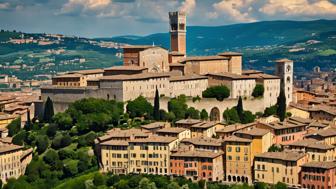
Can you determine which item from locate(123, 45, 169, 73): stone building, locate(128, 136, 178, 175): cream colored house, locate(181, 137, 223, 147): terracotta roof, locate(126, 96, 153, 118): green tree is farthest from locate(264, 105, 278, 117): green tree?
locate(128, 136, 178, 175): cream colored house

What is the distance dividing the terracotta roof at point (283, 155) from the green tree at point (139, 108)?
1870 cm

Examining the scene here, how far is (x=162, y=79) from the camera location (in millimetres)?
75938

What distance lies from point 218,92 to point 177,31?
943 inches

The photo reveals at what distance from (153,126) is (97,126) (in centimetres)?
733

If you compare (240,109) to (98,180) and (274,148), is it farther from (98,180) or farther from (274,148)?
(98,180)

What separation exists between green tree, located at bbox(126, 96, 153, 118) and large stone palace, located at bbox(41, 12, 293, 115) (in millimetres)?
2045

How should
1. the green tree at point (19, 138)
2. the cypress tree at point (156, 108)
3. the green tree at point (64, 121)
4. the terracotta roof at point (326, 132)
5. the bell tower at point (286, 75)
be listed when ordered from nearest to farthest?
the terracotta roof at point (326, 132)
the green tree at point (19, 138)
the green tree at point (64, 121)
the cypress tree at point (156, 108)
the bell tower at point (286, 75)

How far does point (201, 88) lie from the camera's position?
79500 millimetres

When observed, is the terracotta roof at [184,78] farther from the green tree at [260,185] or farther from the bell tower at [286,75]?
the green tree at [260,185]

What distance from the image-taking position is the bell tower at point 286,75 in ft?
266

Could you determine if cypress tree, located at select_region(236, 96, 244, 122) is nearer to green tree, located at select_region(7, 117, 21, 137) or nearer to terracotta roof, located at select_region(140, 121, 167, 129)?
terracotta roof, located at select_region(140, 121, 167, 129)

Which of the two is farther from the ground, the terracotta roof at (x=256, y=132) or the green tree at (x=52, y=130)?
the terracotta roof at (x=256, y=132)

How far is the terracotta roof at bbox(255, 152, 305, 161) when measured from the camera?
175ft

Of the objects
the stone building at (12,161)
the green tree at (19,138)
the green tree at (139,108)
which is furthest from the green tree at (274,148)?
the green tree at (19,138)
